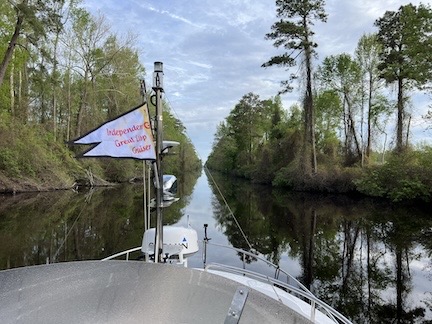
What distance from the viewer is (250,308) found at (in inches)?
65.2

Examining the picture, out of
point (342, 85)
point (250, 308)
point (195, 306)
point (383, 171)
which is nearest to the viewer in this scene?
point (250, 308)

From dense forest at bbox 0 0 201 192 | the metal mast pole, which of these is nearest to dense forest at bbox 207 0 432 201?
dense forest at bbox 0 0 201 192

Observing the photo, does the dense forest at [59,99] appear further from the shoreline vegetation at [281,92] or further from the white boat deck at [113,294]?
the white boat deck at [113,294]

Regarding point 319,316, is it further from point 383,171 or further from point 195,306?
point 383,171

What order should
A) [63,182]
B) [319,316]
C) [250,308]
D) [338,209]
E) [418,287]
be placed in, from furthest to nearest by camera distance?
[63,182]
[338,209]
[418,287]
[319,316]
[250,308]

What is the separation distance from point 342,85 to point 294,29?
8198mm

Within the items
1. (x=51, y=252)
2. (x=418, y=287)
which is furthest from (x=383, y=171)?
(x=51, y=252)

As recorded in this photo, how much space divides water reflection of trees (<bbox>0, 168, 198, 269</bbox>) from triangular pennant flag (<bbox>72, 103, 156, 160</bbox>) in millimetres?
3615

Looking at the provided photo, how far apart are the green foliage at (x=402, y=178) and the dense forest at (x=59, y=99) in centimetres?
1186

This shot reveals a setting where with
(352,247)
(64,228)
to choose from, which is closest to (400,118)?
(352,247)

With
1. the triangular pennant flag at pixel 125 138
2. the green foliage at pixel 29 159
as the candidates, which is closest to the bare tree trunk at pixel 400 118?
the triangular pennant flag at pixel 125 138

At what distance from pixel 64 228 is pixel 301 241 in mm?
7301

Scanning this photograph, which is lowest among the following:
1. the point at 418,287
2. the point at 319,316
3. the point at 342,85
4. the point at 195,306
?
the point at 418,287

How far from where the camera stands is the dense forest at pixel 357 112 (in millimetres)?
17438
